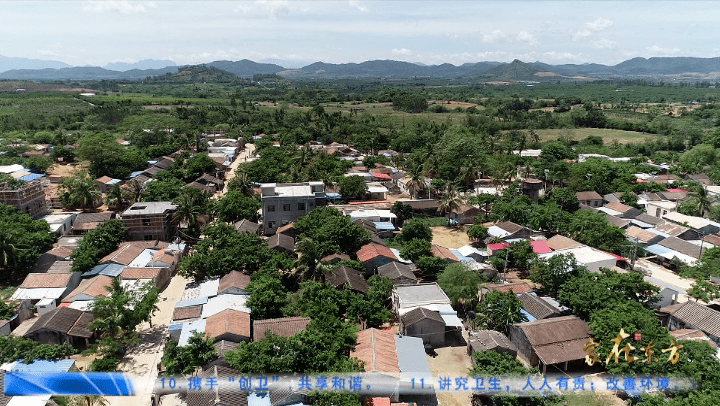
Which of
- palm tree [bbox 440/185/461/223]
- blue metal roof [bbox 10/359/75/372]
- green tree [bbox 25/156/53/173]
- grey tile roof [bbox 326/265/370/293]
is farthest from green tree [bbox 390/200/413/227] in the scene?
green tree [bbox 25/156/53/173]

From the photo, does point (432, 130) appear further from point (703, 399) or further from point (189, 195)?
point (703, 399)

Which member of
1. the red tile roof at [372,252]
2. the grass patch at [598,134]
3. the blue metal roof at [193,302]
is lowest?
the blue metal roof at [193,302]

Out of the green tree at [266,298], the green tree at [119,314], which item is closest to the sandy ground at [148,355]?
the green tree at [119,314]

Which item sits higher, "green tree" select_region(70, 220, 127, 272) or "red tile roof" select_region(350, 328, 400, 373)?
"green tree" select_region(70, 220, 127, 272)

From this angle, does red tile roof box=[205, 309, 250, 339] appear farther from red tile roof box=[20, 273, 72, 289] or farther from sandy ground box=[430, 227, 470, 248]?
sandy ground box=[430, 227, 470, 248]

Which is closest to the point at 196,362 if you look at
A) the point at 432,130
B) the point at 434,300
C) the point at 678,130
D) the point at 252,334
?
the point at 252,334

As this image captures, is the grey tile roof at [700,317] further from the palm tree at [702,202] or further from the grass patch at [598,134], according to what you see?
the grass patch at [598,134]
